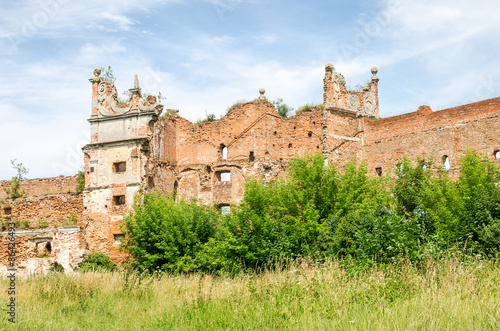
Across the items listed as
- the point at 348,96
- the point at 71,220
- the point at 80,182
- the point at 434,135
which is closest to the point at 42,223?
the point at 71,220

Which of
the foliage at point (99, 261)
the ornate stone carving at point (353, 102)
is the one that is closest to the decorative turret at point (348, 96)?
the ornate stone carving at point (353, 102)

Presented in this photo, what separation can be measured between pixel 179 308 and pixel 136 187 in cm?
1617

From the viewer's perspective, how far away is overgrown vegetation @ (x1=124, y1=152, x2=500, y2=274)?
16.0 meters

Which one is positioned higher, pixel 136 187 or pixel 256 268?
pixel 136 187

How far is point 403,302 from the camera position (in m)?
10.7

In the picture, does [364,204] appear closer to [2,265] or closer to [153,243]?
[153,243]

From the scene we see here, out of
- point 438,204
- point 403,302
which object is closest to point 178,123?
point 438,204

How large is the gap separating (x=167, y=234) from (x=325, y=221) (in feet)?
23.7

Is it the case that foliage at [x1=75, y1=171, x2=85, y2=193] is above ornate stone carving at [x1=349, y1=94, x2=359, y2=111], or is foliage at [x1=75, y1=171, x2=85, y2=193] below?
below

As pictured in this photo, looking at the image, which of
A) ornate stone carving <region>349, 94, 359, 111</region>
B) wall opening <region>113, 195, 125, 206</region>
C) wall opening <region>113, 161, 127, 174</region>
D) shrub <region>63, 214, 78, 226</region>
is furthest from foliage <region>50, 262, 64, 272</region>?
ornate stone carving <region>349, 94, 359, 111</region>

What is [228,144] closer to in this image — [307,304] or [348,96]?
[348,96]

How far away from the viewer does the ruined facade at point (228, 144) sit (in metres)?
25.5

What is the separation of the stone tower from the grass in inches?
512

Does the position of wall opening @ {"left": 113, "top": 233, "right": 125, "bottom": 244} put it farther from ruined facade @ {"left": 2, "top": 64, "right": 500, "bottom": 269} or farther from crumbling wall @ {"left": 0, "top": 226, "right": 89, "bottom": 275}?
crumbling wall @ {"left": 0, "top": 226, "right": 89, "bottom": 275}
